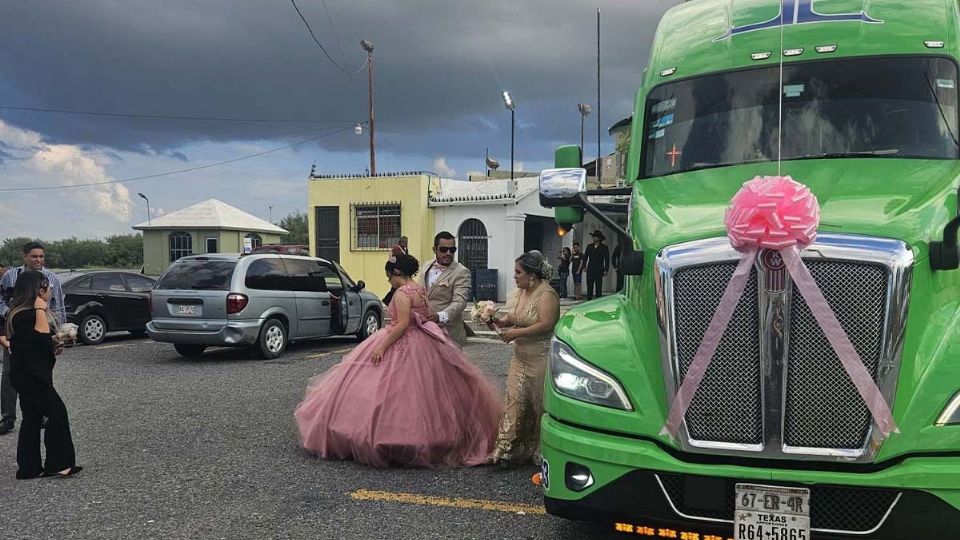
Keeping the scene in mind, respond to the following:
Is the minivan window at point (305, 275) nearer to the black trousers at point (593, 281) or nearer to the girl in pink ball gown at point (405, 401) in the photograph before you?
the girl in pink ball gown at point (405, 401)

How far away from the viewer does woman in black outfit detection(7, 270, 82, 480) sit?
17.2 feet

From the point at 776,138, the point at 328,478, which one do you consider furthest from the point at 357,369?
the point at 776,138

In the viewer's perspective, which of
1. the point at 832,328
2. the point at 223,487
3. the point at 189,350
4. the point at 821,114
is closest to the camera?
the point at 832,328

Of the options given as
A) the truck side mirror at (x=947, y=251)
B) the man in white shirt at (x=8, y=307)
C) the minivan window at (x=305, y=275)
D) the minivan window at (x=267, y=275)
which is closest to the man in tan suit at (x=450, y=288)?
the man in white shirt at (x=8, y=307)

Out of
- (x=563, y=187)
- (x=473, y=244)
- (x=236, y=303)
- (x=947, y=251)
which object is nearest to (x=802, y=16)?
(x=563, y=187)

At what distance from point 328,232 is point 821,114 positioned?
851 inches

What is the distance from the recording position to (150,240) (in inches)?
1517

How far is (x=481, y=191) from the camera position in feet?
73.1

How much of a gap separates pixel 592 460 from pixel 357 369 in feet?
9.62

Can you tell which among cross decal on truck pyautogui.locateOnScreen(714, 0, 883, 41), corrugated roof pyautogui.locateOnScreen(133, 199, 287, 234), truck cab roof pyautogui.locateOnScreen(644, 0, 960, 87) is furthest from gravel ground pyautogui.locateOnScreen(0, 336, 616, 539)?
corrugated roof pyautogui.locateOnScreen(133, 199, 287, 234)

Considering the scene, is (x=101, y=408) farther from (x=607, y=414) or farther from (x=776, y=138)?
(x=776, y=138)

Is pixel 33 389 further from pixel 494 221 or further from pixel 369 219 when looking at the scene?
pixel 369 219

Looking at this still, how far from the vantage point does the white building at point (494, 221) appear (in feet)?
68.0

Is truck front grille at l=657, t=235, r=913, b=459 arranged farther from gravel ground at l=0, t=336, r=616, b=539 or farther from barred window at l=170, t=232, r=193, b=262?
barred window at l=170, t=232, r=193, b=262
